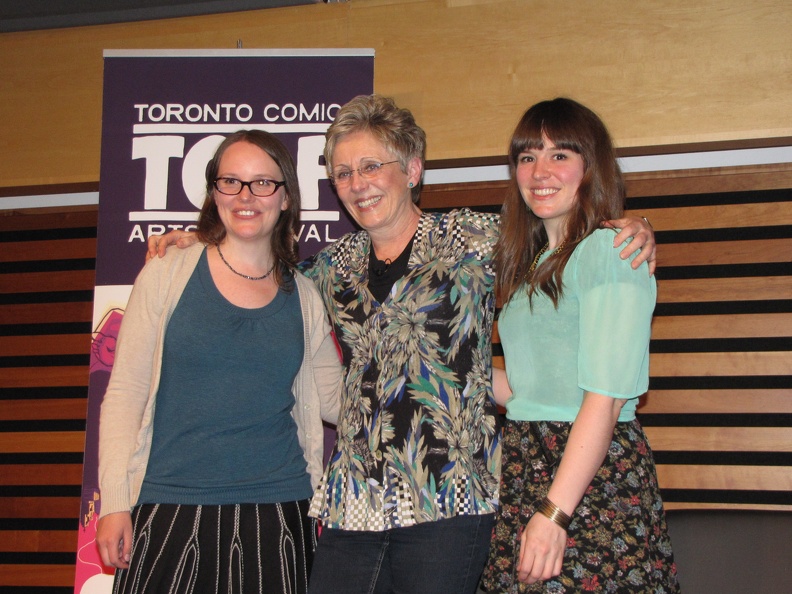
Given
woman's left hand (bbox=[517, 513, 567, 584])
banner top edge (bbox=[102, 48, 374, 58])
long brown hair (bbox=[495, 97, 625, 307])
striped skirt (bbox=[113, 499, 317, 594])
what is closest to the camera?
woman's left hand (bbox=[517, 513, 567, 584])

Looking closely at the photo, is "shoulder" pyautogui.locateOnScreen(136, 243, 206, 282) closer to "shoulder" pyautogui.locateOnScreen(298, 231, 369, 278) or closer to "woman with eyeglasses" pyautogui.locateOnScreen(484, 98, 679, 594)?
"shoulder" pyautogui.locateOnScreen(298, 231, 369, 278)

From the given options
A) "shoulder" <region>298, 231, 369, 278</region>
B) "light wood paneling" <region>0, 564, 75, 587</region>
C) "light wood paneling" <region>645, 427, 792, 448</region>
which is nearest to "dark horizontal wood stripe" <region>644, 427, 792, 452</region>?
"light wood paneling" <region>645, 427, 792, 448</region>

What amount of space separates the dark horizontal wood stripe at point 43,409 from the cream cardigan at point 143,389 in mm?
2290

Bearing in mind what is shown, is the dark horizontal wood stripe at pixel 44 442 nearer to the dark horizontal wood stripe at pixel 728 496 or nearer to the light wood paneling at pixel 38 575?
the light wood paneling at pixel 38 575

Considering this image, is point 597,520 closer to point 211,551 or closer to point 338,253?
point 211,551

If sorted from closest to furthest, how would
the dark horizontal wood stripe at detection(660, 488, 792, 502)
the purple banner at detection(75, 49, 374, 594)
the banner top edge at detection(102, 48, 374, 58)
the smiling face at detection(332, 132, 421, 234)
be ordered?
the smiling face at detection(332, 132, 421, 234) → the purple banner at detection(75, 49, 374, 594) → the banner top edge at detection(102, 48, 374, 58) → the dark horizontal wood stripe at detection(660, 488, 792, 502)

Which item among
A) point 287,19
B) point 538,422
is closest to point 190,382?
point 538,422

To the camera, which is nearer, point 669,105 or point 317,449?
point 317,449

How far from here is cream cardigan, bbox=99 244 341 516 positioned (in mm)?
2035

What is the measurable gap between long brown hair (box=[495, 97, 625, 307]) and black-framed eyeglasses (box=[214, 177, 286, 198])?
74 centimetres

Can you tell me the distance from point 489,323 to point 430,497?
523 mm

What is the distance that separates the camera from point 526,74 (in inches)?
137

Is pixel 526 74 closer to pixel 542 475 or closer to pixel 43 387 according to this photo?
pixel 542 475

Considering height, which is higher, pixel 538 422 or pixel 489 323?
pixel 489 323
